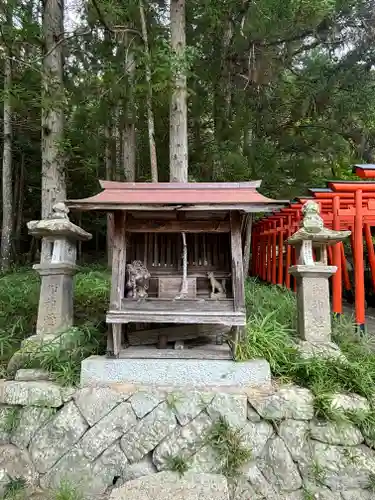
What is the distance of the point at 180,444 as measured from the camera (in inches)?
109

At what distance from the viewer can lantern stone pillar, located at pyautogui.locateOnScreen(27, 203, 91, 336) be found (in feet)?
11.0

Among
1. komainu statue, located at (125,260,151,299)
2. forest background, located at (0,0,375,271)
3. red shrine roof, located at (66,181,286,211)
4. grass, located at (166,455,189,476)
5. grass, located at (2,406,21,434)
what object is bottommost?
grass, located at (166,455,189,476)

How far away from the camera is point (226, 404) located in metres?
2.86

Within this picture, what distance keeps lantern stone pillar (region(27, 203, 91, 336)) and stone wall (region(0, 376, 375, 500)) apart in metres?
0.64

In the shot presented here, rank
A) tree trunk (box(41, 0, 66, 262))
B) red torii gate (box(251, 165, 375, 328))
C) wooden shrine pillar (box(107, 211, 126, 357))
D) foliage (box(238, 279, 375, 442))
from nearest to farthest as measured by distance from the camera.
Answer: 1. foliage (box(238, 279, 375, 442))
2. wooden shrine pillar (box(107, 211, 126, 357))
3. red torii gate (box(251, 165, 375, 328))
4. tree trunk (box(41, 0, 66, 262))

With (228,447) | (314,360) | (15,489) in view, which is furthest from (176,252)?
(15,489)

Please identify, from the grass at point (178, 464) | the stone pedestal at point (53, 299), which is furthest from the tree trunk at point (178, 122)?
the grass at point (178, 464)

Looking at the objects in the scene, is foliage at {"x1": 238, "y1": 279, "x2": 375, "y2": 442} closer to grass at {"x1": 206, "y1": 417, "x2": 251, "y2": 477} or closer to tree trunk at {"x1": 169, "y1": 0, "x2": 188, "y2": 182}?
grass at {"x1": 206, "y1": 417, "x2": 251, "y2": 477}

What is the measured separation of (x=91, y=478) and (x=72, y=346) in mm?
1151

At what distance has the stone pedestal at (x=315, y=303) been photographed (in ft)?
10.8

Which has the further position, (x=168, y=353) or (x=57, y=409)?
(x=168, y=353)

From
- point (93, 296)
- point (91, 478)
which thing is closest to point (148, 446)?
point (91, 478)

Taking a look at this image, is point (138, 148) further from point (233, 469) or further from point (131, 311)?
point (233, 469)

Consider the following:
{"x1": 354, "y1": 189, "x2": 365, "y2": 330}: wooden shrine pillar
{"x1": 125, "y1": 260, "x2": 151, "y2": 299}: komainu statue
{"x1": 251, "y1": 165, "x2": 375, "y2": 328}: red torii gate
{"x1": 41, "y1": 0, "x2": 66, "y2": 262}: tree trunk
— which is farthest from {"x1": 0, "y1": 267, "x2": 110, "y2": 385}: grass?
{"x1": 354, "y1": 189, "x2": 365, "y2": 330}: wooden shrine pillar
